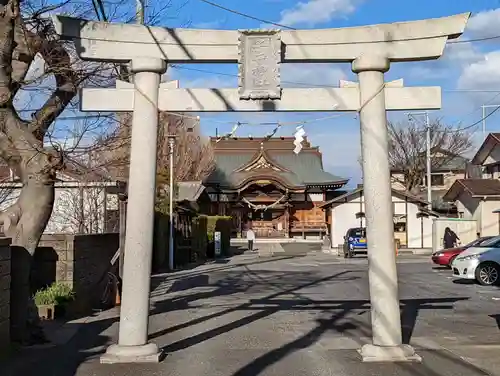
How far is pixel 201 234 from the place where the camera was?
37.2 m

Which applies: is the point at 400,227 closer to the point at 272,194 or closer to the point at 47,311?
the point at 272,194

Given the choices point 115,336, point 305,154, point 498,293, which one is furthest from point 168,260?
point 305,154

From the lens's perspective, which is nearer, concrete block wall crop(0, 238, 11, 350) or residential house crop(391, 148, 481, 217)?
concrete block wall crop(0, 238, 11, 350)

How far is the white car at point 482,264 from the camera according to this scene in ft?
66.4

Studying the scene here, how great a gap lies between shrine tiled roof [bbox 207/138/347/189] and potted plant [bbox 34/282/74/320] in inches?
1611

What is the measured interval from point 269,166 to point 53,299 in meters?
44.6

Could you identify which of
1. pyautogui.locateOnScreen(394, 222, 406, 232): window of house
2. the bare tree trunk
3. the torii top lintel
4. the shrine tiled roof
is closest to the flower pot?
the bare tree trunk

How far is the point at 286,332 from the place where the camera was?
1137cm

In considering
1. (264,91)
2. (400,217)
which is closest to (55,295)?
(264,91)

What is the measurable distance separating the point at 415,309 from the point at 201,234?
23.8m

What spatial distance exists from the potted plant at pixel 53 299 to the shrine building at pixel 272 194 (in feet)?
135

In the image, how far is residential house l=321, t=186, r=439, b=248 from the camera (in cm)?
4641

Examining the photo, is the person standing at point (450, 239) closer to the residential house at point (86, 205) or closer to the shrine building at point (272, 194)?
the residential house at point (86, 205)

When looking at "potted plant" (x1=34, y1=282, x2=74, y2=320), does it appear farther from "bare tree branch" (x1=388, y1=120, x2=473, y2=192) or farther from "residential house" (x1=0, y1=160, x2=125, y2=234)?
"bare tree branch" (x1=388, y1=120, x2=473, y2=192)
